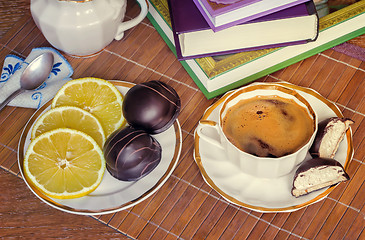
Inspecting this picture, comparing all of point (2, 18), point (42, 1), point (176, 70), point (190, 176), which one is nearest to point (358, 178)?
point (190, 176)

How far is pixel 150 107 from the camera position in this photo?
2.78ft

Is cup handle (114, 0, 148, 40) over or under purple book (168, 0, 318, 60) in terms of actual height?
over

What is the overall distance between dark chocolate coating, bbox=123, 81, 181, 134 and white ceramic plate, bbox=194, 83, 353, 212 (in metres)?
0.08

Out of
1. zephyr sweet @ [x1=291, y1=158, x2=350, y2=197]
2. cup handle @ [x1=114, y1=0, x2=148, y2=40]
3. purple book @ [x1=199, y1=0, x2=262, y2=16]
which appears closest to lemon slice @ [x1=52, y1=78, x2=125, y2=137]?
cup handle @ [x1=114, y1=0, x2=148, y2=40]

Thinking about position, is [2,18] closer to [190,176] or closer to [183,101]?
[183,101]

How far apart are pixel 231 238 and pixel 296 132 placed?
228mm

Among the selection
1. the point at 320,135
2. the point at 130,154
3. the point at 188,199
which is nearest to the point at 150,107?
the point at 130,154

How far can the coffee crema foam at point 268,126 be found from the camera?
0.82 metres

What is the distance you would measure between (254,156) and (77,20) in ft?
1.49

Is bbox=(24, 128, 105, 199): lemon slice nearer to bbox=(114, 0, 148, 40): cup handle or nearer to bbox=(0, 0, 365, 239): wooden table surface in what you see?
bbox=(0, 0, 365, 239): wooden table surface

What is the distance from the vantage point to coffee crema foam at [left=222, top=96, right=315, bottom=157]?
82 cm

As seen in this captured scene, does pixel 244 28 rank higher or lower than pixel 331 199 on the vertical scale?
higher

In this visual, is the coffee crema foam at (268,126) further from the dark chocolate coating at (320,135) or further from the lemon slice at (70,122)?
the lemon slice at (70,122)

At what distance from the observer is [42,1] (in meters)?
0.95
